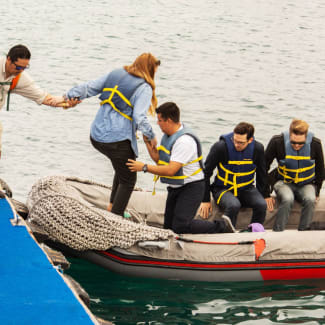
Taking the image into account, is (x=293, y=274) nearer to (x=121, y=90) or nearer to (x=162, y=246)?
(x=162, y=246)

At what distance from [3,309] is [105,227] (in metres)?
1.86

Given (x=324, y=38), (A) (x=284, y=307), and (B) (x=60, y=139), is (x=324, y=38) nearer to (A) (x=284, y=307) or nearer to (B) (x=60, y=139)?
(B) (x=60, y=139)

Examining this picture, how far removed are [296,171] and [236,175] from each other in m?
0.70

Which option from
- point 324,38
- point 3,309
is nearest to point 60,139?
point 3,309

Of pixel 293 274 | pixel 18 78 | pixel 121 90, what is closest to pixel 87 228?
pixel 121 90

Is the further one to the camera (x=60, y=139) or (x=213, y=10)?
(x=213, y=10)

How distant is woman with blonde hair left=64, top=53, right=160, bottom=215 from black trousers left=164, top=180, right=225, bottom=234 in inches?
19.4

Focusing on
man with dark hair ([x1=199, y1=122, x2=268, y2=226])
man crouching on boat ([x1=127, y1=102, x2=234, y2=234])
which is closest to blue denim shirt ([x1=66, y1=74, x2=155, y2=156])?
man crouching on boat ([x1=127, y1=102, x2=234, y2=234])

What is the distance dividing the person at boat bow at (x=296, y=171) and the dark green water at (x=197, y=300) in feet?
2.64

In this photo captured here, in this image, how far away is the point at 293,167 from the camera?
7047mm

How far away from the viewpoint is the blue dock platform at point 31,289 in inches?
176

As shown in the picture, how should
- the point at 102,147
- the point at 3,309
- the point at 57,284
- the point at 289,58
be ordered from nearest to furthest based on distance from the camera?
the point at 3,309 → the point at 57,284 → the point at 102,147 → the point at 289,58

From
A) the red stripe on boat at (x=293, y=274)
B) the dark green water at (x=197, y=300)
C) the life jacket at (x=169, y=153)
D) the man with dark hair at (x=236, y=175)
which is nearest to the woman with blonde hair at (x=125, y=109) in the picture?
the life jacket at (x=169, y=153)

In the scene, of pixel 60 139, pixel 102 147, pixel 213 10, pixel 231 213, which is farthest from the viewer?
pixel 213 10
